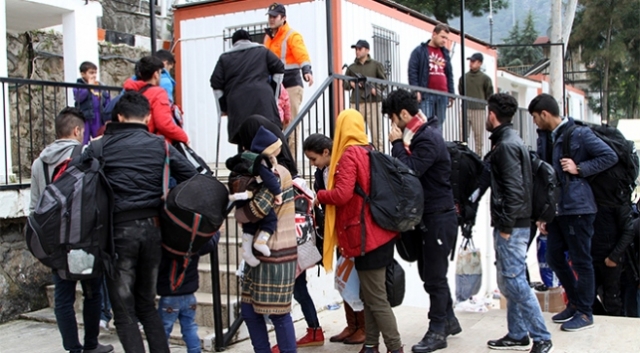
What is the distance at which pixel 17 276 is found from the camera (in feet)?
19.7

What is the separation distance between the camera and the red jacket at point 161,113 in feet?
16.3

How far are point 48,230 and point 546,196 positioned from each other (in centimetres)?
339

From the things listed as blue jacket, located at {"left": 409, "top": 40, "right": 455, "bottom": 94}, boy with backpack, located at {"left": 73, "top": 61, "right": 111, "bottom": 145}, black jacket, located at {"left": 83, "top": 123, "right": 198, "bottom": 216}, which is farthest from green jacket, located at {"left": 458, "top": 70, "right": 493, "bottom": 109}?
black jacket, located at {"left": 83, "top": 123, "right": 198, "bottom": 216}

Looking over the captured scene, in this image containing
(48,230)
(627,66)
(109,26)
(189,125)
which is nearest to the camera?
(48,230)

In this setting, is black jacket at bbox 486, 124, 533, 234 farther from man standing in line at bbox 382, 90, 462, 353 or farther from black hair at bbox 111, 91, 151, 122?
black hair at bbox 111, 91, 151, 122

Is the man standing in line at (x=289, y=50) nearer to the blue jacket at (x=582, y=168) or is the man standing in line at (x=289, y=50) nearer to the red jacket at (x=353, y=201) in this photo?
the red jacket at (x=353, y=201)

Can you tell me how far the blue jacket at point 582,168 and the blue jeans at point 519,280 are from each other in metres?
0.86

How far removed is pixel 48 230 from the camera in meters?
3.58

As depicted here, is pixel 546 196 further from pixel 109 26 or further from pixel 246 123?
pixel 109 26

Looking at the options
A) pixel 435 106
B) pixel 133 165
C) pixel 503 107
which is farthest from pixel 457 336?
pixel 435 106

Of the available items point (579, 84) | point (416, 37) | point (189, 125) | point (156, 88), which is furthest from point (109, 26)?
point (579, 84)

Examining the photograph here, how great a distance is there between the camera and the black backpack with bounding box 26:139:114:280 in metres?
3.53

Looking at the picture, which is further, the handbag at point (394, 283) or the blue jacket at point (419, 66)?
the blue jacket at point (419, 66)

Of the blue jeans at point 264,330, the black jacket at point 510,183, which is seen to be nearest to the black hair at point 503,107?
the black jacket at point 510,183
